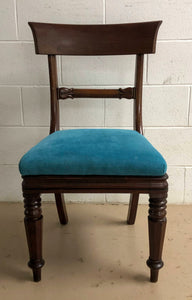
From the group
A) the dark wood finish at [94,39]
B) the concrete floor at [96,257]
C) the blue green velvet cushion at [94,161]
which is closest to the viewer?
the blue green velvet cushion at [94,161]

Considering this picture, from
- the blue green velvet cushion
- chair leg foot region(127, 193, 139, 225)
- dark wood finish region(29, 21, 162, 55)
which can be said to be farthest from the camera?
chair leg foot region(127, 193, 139, 225)

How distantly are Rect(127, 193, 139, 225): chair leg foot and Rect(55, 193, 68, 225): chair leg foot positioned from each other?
0.29 meters

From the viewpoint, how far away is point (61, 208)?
1.30 m

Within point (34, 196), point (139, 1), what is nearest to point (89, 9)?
point (139, 1)

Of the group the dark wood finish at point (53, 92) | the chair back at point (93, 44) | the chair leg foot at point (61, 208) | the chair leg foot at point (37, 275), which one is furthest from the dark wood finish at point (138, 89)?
the chair leg foot at point (37, 275)

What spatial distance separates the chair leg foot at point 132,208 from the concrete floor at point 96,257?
0.03 meters

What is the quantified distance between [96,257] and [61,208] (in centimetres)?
27

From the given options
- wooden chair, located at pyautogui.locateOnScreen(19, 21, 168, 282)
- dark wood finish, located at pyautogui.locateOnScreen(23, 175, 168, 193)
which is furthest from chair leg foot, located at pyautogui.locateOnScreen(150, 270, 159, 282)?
dark wood finish, located at pyautogui.locateOnScreen(23, 175, 168, 193)

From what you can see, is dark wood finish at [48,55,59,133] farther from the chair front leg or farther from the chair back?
the chair front leg

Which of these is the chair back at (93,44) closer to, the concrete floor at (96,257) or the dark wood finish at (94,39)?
the dark wood finish at (94,39)

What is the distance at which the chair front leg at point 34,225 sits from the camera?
0.89 metres

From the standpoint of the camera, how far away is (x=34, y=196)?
884 millimetres

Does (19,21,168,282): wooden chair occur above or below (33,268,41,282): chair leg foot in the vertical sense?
above

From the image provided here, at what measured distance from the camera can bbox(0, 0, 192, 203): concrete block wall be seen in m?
1.34
